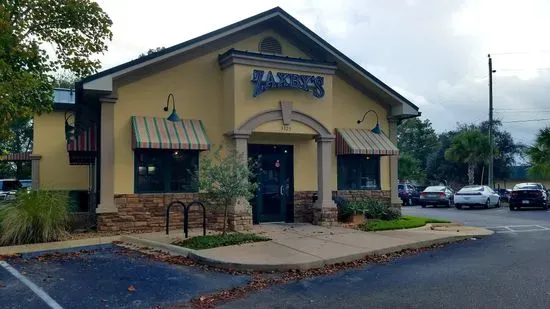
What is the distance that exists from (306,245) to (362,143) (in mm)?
5798

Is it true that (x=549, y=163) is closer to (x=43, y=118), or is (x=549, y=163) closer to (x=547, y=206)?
(x=547, y=206)

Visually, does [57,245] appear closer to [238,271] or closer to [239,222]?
[239,222]

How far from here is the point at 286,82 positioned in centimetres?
1438

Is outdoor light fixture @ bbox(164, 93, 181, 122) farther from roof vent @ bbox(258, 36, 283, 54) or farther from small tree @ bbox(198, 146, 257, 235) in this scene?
roof vent @ bbox(258, 36, 283, 54)

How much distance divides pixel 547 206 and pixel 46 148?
85.9ft

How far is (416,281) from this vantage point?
802 cm

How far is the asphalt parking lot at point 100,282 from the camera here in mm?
6809

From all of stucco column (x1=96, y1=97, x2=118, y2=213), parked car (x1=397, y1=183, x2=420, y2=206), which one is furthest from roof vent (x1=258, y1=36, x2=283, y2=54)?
parked car (x1=397, y1=183, x2=420, y2=206)

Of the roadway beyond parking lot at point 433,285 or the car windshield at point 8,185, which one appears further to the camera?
the car windshield at point 8,185

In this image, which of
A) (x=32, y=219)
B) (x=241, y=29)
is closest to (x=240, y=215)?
(x=32, y=219)

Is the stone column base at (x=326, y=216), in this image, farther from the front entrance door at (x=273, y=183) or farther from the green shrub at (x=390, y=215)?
the green shrub at (x=390, y=215)

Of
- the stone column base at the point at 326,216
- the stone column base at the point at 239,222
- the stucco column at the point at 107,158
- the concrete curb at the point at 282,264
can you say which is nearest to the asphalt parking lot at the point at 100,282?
the concrete curb at the point at 282,264

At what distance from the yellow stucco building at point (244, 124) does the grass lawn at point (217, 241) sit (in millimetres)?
1818

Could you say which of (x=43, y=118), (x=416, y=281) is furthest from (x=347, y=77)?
(x=43, y=118)
